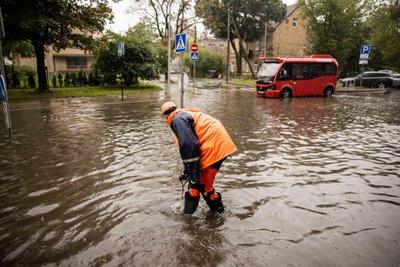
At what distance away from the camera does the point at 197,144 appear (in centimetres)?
353

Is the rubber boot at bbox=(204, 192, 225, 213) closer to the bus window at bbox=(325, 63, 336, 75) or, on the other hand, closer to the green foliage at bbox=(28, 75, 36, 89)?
the bus window at bbox=(325, 63, 336, 75)

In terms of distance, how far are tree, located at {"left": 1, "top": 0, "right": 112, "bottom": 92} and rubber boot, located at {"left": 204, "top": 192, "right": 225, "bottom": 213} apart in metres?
16.7

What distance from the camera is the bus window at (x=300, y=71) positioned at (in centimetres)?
1955

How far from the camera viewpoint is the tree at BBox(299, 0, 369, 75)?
31709 mm

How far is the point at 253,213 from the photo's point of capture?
425 centimetres

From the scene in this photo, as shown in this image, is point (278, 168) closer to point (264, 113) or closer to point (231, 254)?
point (231, 254)

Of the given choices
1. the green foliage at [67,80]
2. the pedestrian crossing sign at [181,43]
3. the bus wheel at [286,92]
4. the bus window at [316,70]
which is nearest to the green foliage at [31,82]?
the green foliage at [67,80]

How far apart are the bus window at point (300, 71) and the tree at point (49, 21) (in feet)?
43.3

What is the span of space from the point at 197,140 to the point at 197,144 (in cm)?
6

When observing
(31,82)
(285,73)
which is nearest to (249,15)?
(285,73)

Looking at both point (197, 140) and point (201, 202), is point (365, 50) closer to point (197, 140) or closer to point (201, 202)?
point (201, 202)

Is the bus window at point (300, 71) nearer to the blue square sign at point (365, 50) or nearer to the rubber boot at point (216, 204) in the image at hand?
the blue square sign at point (365, 50)

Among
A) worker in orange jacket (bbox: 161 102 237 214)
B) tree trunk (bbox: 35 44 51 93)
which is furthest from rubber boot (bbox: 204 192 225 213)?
tree trunk (bbox: 35 44 51 93)

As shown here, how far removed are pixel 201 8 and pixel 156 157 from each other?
95.2 ft
